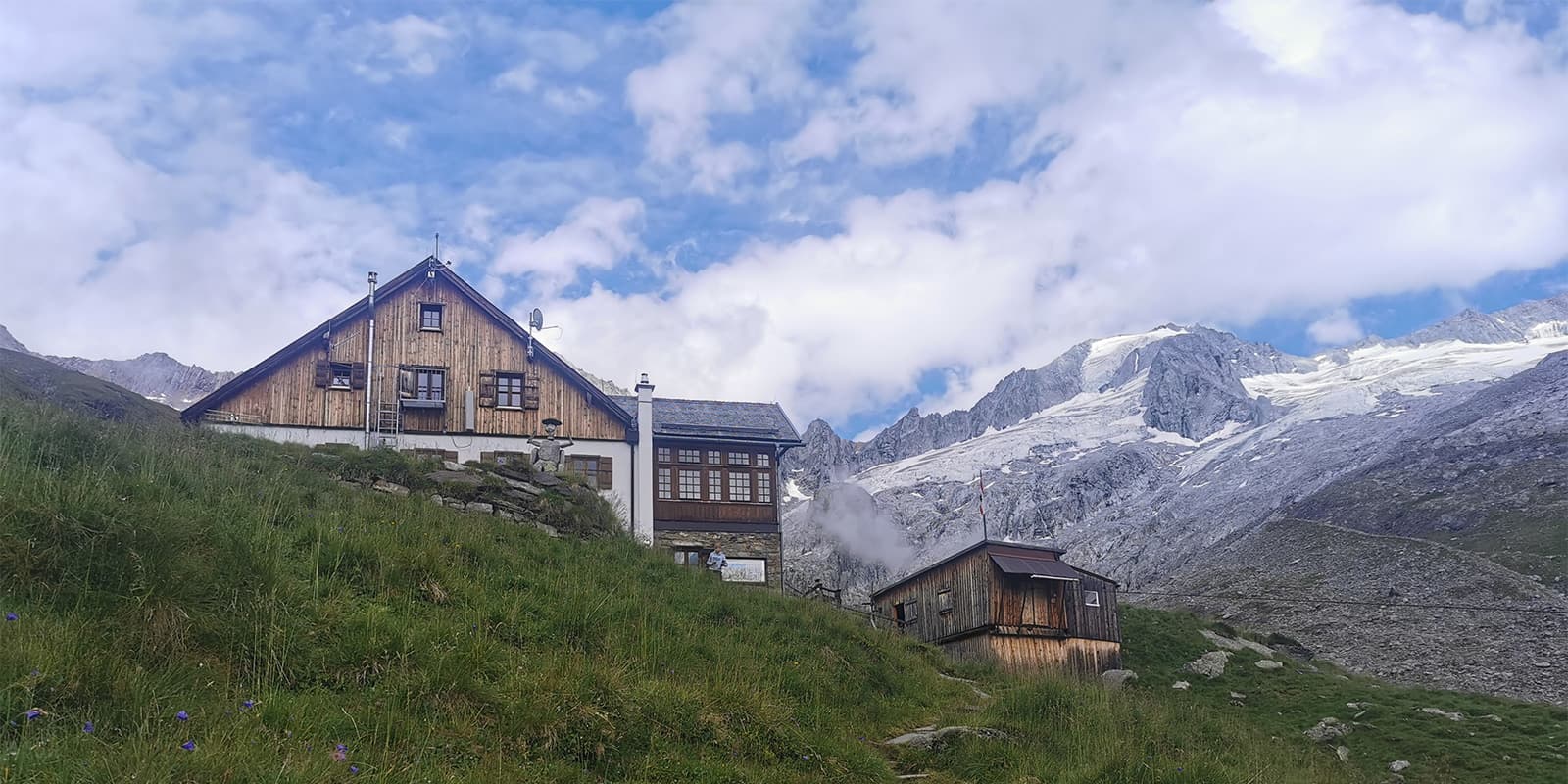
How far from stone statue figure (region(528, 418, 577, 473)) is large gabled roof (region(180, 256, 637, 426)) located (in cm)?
211

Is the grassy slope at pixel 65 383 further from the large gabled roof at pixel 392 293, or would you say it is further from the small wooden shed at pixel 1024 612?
the small wooden shed at pixel 1024 612

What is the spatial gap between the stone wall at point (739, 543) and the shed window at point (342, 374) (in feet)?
38.5

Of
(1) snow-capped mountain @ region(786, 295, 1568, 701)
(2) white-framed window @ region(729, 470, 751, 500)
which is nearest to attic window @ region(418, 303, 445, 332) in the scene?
(2) white-framed window @ region(729, 470, 751, 500)

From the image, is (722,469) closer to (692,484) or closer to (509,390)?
(692,484)

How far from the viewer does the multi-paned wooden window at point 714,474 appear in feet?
124

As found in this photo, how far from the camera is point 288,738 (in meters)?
7.00

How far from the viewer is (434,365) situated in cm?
3431

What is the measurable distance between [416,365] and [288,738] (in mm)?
28766

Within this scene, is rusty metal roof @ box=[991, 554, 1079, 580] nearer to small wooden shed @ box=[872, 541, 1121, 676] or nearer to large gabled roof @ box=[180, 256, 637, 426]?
small wooden shed @ box=[872, 541, 1121, 676]

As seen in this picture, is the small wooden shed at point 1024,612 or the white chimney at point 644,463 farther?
the small wooden shed at point 1024,612

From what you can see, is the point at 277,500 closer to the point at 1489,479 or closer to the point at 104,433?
the point at 104,433

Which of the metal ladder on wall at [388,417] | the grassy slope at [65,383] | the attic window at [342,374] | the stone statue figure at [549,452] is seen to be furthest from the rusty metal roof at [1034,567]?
the grassy slope at [65,383]

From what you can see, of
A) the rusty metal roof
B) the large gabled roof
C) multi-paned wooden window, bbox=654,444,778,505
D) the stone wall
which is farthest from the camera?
multi-paned wooden window, bbox=654,444,778,505

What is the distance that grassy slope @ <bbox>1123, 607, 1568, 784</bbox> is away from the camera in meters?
26.5
